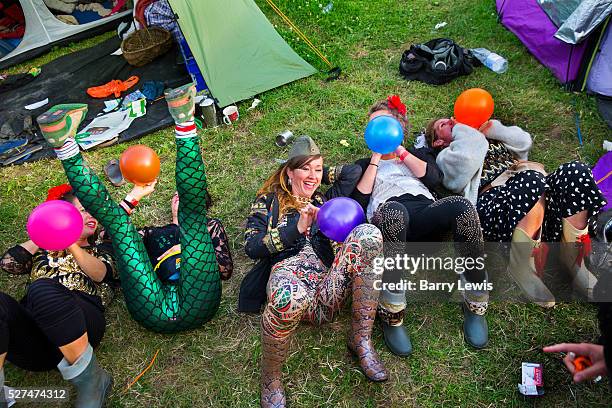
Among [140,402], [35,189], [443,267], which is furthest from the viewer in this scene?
[35,189]

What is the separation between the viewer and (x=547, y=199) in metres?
2.82

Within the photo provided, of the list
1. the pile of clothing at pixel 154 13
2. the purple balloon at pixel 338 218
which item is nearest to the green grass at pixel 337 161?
the purple balloon at pixel 338 218

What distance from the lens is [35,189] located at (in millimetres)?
4270

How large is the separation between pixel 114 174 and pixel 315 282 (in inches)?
94.2

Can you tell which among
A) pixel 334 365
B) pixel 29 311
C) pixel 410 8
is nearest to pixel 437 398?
pixel 334 365

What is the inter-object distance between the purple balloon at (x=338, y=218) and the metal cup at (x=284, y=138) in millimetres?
1890

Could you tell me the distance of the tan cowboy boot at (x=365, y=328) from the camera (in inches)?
94.3

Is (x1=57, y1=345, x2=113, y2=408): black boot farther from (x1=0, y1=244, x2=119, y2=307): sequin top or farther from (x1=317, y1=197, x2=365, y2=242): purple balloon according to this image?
(x1=317, y1=197, x2=365, y2=242): purple balloon

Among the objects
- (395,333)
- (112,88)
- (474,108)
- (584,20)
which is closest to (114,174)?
(112,88)

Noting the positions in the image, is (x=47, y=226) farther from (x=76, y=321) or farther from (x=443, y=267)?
(x=443, y=267)

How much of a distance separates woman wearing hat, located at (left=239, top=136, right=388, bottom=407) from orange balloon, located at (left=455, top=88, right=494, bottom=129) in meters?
0.86

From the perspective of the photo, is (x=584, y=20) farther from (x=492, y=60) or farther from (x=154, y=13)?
(x=154, y=13)

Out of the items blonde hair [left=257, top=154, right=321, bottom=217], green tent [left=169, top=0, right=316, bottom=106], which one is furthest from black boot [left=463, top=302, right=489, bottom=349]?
green tent [left=169, top=0, right=316, bottom=106]

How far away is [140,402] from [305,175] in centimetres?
152
